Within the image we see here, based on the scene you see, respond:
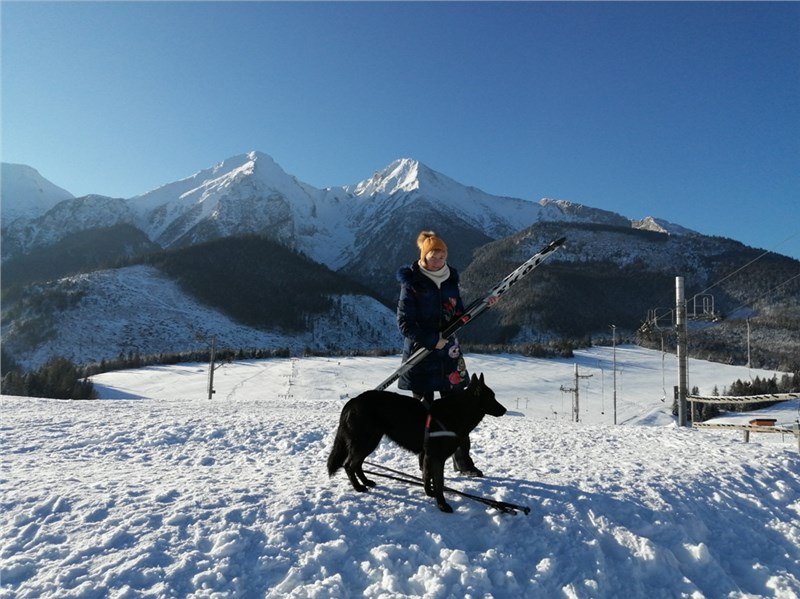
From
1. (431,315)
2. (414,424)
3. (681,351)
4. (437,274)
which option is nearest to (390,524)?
(414,424)

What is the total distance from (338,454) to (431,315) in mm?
1867

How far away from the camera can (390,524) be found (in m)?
4.54

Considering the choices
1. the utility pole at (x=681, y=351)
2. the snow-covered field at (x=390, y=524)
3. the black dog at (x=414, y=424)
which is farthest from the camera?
the utility pole at (x=681, y=351)

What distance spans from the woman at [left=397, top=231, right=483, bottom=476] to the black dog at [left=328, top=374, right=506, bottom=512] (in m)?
0.40

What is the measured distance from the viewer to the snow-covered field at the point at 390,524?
382cm

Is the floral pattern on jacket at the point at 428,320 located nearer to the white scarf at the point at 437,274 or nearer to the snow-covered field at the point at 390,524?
the white scarf at the point at 437,274

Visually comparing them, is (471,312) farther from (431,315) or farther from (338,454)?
(338,454)

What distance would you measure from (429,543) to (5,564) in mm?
3303

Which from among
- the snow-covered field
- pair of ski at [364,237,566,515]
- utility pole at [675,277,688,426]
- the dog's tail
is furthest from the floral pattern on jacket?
utility pole at [675,277,688,426]

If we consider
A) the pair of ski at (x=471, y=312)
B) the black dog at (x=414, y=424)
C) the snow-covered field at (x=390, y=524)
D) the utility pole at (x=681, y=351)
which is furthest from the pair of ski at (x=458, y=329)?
the utility pole at (x=681, y=351)

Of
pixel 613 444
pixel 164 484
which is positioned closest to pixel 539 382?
pixel 613 444

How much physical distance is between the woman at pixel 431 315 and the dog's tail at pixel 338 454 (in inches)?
38.9

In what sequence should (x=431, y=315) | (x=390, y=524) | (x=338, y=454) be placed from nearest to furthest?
(x=390, y=524), (x=338, y=454), (x=431, y=315)

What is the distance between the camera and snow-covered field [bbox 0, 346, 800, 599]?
3.82 metres
